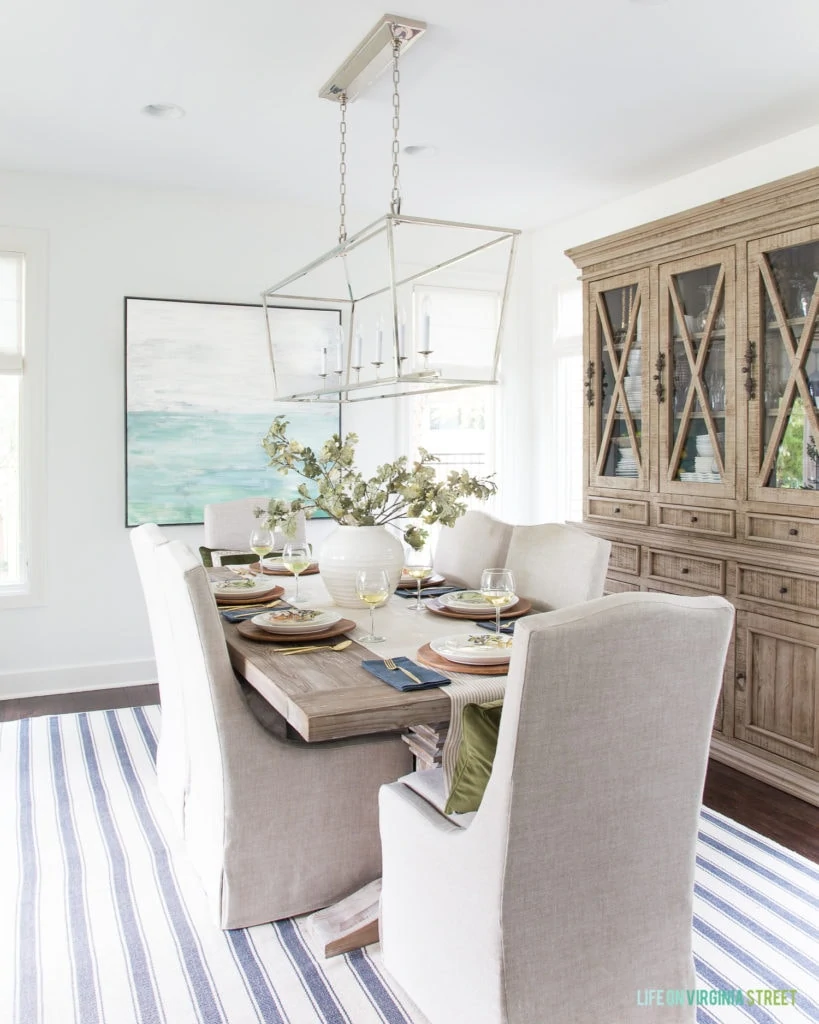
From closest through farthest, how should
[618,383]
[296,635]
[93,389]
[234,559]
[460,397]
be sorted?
[296,635]
[234,559]
[618,383]
[93,389]
[460,397]

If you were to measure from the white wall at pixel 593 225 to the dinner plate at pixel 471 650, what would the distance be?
2728 mm

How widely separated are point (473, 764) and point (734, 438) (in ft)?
7.15

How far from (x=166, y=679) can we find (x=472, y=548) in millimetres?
1286

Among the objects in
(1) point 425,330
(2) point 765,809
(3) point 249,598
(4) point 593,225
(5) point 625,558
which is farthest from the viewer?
(4) point 593,225

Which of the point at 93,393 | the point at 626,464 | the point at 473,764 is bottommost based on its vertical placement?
the point at 473,764

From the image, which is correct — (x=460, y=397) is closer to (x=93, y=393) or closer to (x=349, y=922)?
(x=93, y=393)

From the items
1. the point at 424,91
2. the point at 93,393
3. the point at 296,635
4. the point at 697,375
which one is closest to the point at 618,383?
the point at 697,375

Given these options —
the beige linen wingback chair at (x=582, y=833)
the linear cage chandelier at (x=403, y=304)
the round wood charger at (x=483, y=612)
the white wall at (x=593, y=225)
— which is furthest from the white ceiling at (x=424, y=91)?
A: the beige linen wingback chair at (x=582, y=833)

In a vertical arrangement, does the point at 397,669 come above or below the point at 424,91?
below

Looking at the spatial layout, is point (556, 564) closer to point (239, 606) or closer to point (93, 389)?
point (239, 606)

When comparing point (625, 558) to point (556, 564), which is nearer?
point (556, 564)

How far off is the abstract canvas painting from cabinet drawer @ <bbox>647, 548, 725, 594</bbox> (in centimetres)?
211

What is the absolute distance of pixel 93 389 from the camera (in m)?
4.43

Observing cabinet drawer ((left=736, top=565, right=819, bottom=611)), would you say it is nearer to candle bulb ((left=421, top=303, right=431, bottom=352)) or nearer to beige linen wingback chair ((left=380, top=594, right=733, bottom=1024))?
candle bulb ((left=421, top=303, right=431, bottom=352))
